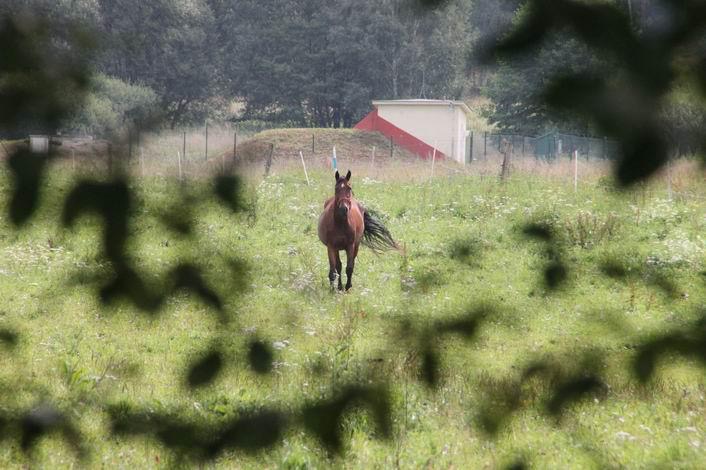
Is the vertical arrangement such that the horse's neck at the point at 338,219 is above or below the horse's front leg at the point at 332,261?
above

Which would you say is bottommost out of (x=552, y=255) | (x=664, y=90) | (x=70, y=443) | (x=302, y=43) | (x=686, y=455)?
(x=686, y=455)

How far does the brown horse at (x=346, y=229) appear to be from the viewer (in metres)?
9.02

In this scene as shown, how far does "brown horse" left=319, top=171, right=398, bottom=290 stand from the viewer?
29.6 feet

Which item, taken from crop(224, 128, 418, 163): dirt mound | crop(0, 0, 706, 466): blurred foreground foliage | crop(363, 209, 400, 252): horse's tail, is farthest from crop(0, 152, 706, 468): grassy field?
crop(224, 128, 418, 163): dirt mound

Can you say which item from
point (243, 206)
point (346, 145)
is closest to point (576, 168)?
point (243, 206)

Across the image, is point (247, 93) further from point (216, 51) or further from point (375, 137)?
point (375, 137)

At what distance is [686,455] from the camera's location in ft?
9.53

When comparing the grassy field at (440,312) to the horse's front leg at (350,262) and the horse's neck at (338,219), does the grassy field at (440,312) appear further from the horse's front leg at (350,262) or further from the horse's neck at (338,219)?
the horse's neck at (338,219)

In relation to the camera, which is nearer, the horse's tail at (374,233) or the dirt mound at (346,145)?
the horse's tail at (374,233)

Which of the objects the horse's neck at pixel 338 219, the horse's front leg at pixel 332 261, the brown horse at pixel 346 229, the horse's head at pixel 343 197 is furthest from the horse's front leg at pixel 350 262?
the horse's head at pixel 343 197

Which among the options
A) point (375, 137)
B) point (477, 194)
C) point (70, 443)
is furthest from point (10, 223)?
point (375, 137)

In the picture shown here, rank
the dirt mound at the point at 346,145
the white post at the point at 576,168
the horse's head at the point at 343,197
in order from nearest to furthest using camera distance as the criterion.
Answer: the white post at the point at 576,168
the horse's head at the point at 343,197
the dirt mound at the point at 346,145

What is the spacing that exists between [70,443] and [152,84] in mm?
596

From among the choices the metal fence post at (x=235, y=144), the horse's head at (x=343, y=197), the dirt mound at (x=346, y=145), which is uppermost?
the dirt mound at (x=346, y=145)
